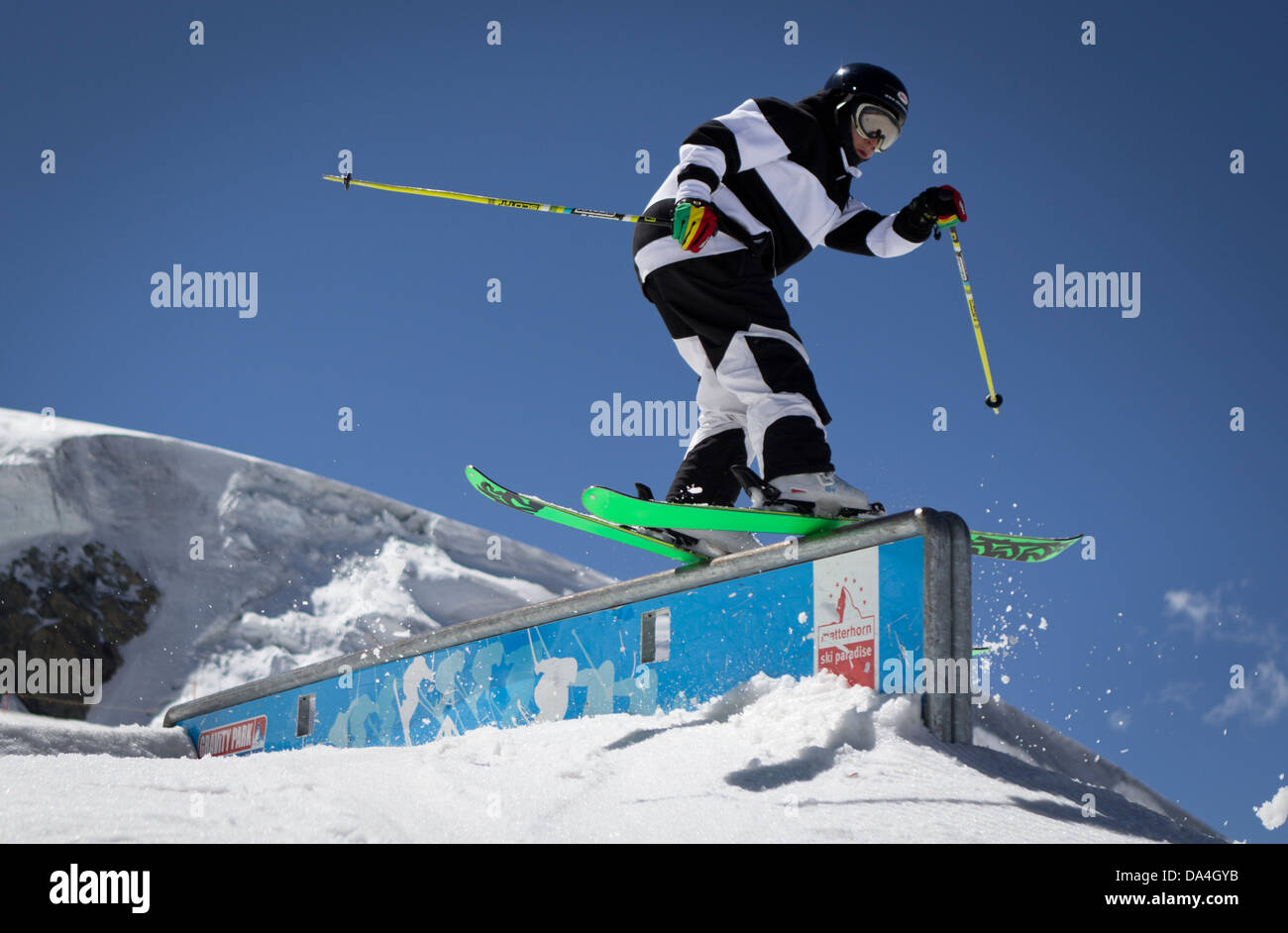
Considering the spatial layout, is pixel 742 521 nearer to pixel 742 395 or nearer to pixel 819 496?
pixel 819 496

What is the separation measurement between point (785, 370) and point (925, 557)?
839 mm

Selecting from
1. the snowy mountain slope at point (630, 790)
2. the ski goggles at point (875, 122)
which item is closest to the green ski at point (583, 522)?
the snowy mountain slope at point (630, 790)

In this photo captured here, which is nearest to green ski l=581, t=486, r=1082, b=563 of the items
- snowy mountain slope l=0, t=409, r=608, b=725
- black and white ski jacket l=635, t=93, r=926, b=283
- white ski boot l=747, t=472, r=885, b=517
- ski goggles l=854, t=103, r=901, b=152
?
white ski boot l=747, t=472, r=885, b=517

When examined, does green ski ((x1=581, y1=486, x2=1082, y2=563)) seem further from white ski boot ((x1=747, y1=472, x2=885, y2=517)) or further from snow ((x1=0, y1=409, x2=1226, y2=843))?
snow ((x1=0, y1=409, x2=1226, y2=843))

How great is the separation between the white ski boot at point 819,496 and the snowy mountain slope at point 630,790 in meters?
0.53

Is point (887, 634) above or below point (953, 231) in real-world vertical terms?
below

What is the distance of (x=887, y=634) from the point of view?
2543 millimetres

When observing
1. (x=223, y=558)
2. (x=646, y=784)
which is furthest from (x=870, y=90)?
(x=223, y=558)

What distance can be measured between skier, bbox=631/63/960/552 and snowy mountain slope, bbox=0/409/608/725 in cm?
843

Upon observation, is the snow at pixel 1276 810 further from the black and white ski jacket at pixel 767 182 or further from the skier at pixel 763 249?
the black and white ski jacket at pixel 767 182

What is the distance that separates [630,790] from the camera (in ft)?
6.36

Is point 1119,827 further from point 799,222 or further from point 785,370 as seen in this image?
point 799,222
